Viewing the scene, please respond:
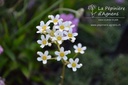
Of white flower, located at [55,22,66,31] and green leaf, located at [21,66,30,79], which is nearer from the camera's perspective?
white flower, located at [55,22,66,31]

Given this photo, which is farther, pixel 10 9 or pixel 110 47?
pixel 110 47

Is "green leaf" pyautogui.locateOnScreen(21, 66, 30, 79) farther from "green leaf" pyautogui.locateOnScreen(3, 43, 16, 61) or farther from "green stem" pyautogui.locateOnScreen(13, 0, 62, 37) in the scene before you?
"green stem" pyautogui.locateOnScreen(13, 0, 62, 37)

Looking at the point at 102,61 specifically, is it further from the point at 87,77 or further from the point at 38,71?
the point at 38,71

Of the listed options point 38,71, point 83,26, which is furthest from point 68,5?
point 38,71

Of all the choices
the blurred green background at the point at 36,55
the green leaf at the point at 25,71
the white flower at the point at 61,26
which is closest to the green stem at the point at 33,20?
the blurred green background at the point at 36,55

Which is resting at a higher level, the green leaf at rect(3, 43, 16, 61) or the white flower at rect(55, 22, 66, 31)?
the white flower at rect(55, 22, 66, 31)

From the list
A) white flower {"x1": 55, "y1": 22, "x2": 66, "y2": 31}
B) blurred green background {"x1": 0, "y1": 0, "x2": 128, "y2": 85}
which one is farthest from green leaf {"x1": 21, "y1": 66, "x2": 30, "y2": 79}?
white flower {"x1": 55, "y1": 22, "x2": 66, "y2": 31}

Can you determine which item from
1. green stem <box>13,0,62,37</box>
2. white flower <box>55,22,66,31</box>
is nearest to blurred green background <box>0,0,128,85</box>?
green stem <box>13,0,62,37</box>

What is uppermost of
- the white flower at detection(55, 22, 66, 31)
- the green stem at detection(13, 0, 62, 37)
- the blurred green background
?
the white flower at detection(55, 22, 66, 31)
